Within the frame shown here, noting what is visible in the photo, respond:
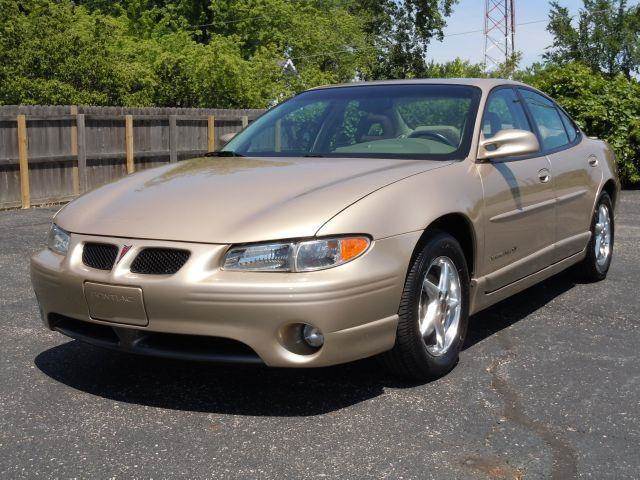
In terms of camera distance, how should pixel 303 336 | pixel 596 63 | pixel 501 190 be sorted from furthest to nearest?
pixel 596 63 → pixel 501 190 → pixel 303 336

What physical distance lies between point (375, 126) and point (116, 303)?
6.52 ft

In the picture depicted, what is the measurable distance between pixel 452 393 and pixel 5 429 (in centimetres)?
199

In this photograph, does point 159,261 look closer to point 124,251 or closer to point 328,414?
point 124,251

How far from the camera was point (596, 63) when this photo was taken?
46281 mm

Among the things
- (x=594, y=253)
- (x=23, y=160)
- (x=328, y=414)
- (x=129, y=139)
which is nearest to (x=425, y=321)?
(x=328, y=414)

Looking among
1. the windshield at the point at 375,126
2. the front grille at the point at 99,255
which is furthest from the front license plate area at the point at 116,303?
the windshield at the point at 375,126

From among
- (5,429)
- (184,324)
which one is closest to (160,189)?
(184,324)

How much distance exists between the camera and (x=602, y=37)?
45.7 m

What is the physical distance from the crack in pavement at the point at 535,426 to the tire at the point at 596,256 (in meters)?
2.05

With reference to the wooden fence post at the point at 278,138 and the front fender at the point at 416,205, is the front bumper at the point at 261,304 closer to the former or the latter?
the front fender at the point at 416,205

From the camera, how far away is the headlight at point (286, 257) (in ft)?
11.8

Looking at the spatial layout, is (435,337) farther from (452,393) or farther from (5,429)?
(5,429)

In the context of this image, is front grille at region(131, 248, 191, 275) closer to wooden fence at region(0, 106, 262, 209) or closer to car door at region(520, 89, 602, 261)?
car door at region(520, 89, 602, 261)

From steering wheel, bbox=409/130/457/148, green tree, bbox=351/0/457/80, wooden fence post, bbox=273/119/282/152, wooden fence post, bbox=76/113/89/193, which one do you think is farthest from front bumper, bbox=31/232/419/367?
green tree, bbox=351/0/457/80
